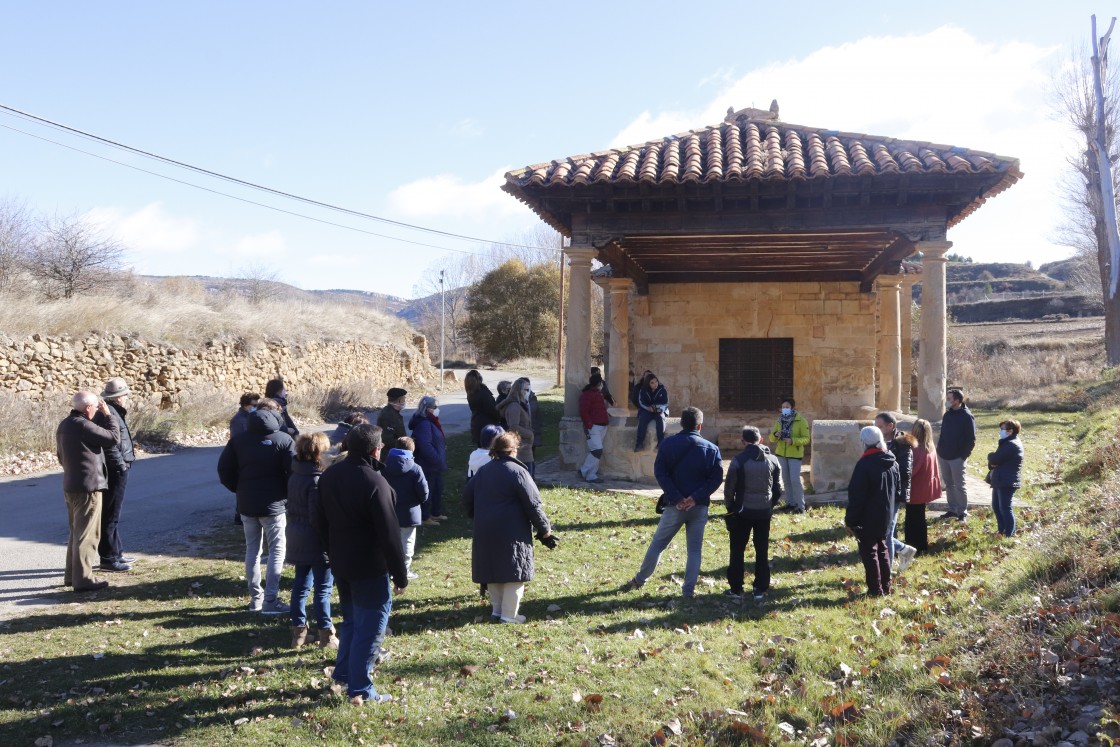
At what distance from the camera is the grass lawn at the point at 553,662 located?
4207 mm

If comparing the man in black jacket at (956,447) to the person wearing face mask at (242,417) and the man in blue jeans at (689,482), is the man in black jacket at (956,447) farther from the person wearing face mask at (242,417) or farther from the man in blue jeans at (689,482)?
the person wearing face mask at (242,417)

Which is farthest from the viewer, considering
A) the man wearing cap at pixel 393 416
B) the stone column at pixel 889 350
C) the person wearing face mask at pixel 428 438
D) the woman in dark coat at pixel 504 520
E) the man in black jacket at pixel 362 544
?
the stone column at pixel 889 350

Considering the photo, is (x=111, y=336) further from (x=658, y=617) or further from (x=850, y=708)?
(x=850, y=708)

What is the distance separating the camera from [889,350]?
16.5 metres

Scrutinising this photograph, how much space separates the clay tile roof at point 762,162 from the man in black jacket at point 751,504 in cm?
529

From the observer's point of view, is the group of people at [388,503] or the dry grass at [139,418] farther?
the dry grass at [139,418]

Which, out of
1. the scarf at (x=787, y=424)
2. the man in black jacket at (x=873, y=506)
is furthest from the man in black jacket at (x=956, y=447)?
the man in black jacket at (x=873, y=506)

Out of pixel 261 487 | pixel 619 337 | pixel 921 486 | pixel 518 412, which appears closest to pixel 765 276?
pixel 619 337

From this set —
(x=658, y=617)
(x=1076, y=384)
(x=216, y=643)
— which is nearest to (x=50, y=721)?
(x=216, y=643)

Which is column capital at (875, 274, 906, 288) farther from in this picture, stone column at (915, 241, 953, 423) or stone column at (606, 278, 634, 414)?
stone column at (606, 278, 634, 414)

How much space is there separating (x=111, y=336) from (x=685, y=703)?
17032 mm

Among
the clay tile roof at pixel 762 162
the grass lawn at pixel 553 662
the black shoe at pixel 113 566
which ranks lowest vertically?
the grass lawn at pixel 553 662

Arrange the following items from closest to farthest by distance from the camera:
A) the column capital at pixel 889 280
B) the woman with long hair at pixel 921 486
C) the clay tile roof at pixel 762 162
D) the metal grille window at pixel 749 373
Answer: the woman with long hair at pixel 921 486, the clay tile roof at pixel 762 162, the column capital at pixel 889 280, the metal grille window at pixel 749 373

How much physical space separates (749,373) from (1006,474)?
8710 mm
